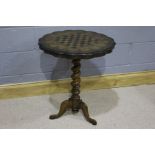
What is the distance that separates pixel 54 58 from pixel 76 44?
56 cm

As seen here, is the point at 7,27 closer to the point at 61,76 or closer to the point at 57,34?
the point at 57,34

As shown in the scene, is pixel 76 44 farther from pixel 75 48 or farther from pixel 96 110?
pixel 96 110

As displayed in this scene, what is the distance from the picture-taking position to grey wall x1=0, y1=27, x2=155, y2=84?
2.33 m

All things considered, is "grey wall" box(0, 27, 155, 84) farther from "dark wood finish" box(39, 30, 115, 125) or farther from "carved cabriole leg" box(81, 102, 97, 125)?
"carved cabriole leg" box(81, 102, 97, 125)

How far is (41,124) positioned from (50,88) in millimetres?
477

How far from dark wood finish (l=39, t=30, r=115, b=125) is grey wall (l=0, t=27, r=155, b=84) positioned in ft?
0.98

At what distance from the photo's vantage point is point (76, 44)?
1966 millimetres

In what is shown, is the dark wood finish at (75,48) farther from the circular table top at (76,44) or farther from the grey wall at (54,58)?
the grey wall at (54,58)

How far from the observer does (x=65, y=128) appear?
2.13 meters

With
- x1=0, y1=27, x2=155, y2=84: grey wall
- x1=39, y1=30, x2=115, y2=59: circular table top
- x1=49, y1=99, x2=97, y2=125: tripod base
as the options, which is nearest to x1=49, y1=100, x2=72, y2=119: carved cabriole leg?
x1=49, y1=99, x2=97, y2=125: tripod base

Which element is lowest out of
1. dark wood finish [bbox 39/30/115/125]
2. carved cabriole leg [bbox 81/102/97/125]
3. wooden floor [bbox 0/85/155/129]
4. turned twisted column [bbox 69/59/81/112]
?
wooden floor [bbox 0/85/155/129]

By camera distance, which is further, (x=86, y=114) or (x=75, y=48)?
(x=86, y=114)

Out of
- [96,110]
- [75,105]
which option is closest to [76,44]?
[75,105]

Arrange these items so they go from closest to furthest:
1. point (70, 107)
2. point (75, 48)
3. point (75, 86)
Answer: point (75, 48) → point (75, 86) → point (70, 107)
